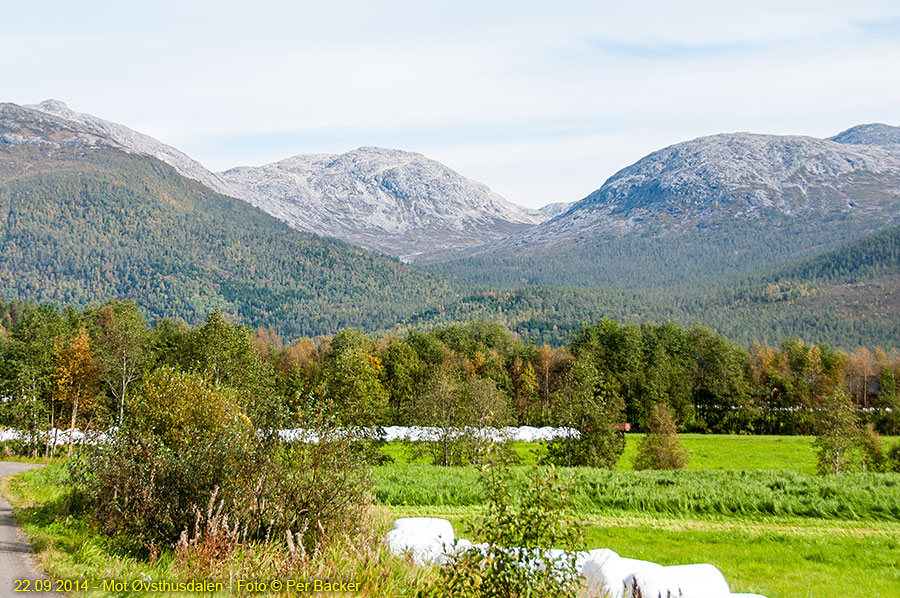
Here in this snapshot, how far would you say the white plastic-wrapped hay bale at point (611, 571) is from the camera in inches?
447

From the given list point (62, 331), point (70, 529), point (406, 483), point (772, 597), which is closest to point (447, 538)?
point (772, 597)

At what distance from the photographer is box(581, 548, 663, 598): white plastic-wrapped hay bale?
11.4 m

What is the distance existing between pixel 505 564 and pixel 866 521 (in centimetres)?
1898

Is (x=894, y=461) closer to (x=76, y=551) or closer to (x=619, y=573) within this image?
(x=619, y=573)

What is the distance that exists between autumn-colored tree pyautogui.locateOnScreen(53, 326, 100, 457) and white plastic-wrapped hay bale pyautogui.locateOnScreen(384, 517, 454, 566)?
4230cm

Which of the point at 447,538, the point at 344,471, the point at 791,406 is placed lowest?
the point at 791,406

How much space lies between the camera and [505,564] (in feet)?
28.1

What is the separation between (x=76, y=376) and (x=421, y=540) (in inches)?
1788

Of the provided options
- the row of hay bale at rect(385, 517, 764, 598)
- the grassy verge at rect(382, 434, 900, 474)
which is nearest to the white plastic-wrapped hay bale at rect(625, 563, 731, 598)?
the row of hay bale at rect(385, 517, 764, 598)

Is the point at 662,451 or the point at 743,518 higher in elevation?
the point at 743,518

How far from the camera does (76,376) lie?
49.2 meters

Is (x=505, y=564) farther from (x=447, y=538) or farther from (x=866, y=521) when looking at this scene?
(x=866, y=521)

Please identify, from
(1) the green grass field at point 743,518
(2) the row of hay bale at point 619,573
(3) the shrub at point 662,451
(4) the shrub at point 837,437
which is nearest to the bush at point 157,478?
(2) the row of hay bale at point 619,573

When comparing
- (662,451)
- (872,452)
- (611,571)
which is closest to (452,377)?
(662,451)
